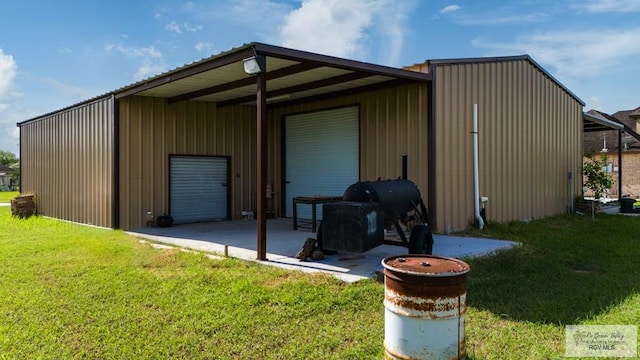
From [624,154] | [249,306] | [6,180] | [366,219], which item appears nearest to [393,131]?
[366,219]

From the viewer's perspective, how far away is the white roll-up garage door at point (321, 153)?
942 cm

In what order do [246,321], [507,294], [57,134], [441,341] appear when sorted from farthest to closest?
[57,134] → [507,294] → [246,321] → [441,341]

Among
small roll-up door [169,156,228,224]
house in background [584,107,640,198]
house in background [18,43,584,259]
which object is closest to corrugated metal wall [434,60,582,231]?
house in background [18,43,584,259]

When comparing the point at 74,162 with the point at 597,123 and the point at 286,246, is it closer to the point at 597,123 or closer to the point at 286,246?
the point at 286,246

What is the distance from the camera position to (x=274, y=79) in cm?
788

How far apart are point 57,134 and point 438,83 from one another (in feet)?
31.7

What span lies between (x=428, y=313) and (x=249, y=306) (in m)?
1.83

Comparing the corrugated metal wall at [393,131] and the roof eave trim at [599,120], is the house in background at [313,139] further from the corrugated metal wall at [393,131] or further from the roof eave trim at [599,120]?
the roof eave trim at [599,120]

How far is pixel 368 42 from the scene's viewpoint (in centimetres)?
1212

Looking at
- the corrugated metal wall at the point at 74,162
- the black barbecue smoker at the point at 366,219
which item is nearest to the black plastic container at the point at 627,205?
the black barbecue smoker at the point at 366,219

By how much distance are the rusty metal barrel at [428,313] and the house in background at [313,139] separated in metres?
4.24

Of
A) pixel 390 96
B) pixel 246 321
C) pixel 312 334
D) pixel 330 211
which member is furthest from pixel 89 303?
pixel 390 96

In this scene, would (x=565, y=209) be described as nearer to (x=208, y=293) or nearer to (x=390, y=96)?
(x=390, y=96)

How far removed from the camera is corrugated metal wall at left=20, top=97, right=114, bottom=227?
9.25 m
